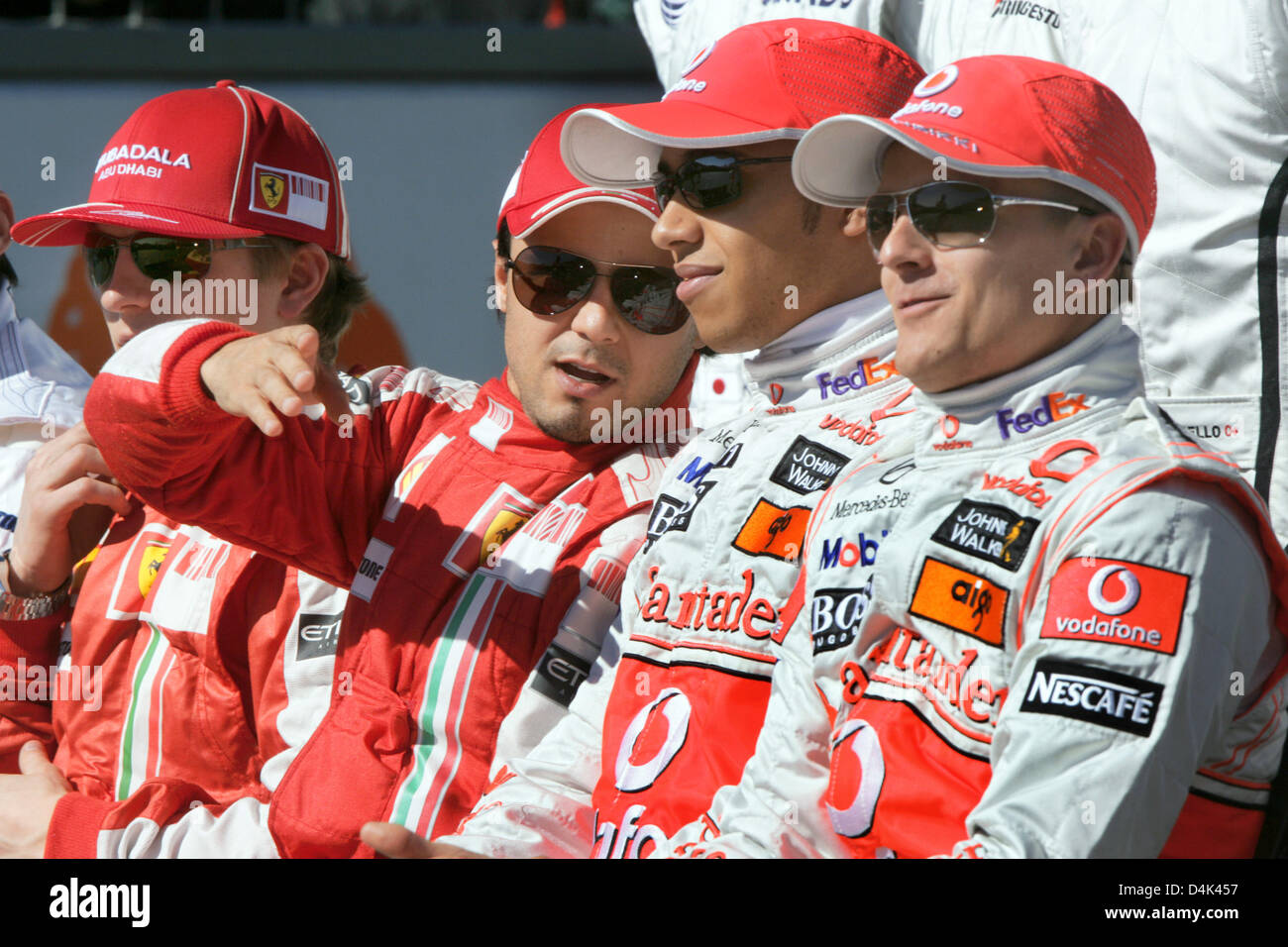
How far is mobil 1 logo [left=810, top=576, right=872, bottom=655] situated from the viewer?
1643mm

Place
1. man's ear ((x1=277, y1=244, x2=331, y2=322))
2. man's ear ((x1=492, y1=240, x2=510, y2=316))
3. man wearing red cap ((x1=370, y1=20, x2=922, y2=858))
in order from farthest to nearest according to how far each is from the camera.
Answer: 1. man's ear ((x1=277, y1=244, x2=331, y2=322))
2. man's ear ((x1=492, y1=240, x2=510, y2=316))
3. man wearing red cap ((x1=370, y1=20, x2=922, y2=858))

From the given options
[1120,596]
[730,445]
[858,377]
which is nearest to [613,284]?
[730,445]

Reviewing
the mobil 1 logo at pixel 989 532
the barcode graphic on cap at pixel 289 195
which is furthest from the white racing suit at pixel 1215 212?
the barcode graphic on cap at pixel 289 195

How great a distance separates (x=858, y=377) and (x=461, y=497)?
2.24 ft

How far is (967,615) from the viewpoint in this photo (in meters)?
1.52

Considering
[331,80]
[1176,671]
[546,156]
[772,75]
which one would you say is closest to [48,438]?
[546,156]

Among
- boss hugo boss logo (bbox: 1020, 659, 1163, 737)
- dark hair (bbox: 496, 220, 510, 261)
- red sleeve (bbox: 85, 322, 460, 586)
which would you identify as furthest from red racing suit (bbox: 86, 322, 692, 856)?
boss hugo boss logo (bbox: 1020, 659, 1163, 737)

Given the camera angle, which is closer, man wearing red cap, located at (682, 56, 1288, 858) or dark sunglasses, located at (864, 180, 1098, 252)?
man wearing red cap, located at (682, 56, 1288, 858)

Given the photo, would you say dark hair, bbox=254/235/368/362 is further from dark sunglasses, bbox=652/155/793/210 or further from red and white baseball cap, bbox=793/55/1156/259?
red and white baseball cap, bbox=793/55/1156/259

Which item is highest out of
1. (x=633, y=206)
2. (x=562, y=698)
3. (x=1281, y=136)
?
(x=1281, y=136)

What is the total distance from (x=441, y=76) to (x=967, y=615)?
154 inches

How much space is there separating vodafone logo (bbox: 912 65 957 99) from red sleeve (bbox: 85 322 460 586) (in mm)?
965

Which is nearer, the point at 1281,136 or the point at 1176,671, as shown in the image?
the point at 1176,671

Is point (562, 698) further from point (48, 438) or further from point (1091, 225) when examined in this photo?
point (48, 438)
